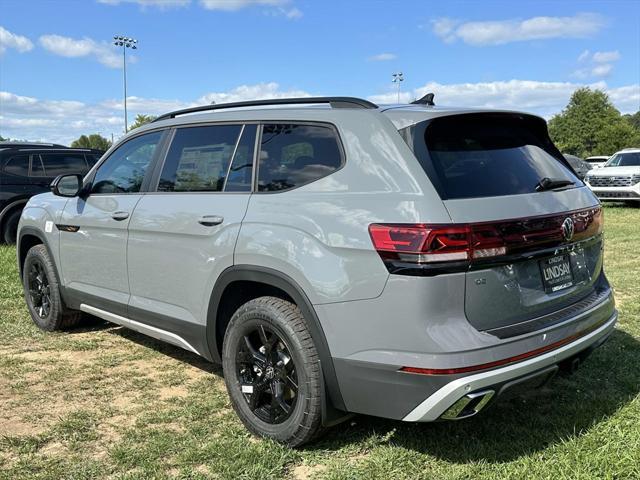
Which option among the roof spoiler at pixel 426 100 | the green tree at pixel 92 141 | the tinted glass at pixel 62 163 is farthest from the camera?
the green tree at pixel 92 141

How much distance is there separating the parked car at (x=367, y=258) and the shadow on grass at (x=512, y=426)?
424 millimetres

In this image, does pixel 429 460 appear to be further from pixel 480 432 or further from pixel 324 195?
pixel 324 195

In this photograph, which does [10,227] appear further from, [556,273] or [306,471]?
[556,273]

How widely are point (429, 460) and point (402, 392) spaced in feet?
2.00

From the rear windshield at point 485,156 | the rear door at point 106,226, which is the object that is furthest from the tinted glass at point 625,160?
the rear door at point 106,226

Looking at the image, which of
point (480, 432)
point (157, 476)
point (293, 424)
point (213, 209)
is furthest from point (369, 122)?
point (157, 476)

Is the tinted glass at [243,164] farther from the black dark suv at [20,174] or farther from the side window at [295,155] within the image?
the black dark suv at [20,174]

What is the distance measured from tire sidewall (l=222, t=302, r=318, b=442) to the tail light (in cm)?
70

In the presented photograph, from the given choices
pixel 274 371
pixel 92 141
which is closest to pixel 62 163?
pixel 274 371

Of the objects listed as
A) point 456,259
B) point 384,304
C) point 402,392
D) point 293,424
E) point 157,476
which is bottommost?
point 157,476

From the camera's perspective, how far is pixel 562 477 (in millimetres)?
2793

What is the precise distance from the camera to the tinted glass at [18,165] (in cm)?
989

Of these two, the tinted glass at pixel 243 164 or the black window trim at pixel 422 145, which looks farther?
the tinted glass at pixel 243 164

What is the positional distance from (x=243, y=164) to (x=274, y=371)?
3.87 feet
